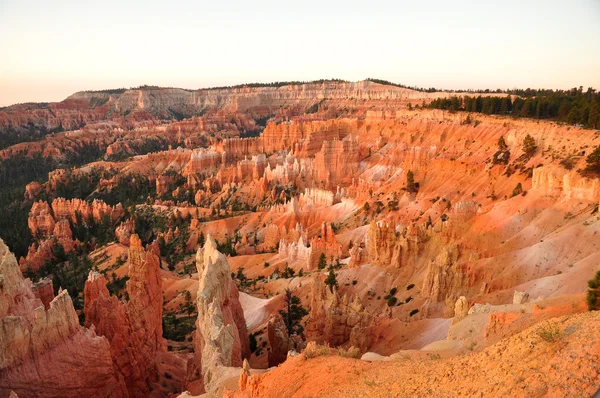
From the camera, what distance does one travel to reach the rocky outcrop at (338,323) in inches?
883

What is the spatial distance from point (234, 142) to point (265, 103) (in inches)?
3576

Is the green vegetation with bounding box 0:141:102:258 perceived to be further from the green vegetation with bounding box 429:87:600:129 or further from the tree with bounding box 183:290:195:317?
the green vegetation with bounding box 429:87:600:129

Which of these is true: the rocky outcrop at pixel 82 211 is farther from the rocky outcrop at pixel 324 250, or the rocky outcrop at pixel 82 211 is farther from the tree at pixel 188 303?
the rocky outcrop at pixel 324 250

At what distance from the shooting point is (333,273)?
1361 inches

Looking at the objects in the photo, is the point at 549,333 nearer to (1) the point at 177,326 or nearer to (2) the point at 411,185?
(1) the point at 177,326

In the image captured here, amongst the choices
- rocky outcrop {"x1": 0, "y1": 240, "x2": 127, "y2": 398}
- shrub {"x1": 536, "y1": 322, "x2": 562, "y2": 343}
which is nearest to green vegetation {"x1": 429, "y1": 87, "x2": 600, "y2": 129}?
shrub {"x1": 536, "y1": 322, "x2": 562, "y2": 343}

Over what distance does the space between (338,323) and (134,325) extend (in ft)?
36.5

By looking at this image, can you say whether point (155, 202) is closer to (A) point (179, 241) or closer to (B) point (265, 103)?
(A) point (179, 241)

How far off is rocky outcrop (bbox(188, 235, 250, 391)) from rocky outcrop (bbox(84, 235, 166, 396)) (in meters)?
3.12

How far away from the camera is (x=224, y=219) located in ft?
212

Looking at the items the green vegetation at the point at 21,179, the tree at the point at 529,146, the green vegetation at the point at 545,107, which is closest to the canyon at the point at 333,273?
the tree at the point at 529,146

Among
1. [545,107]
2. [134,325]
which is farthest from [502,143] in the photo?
[134,325]

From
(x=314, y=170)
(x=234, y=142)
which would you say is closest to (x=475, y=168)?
(x=314, y=170)

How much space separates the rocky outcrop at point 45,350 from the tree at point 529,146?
4298cm
